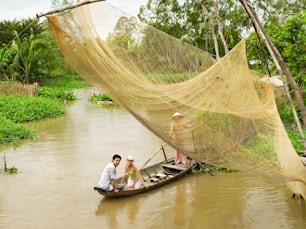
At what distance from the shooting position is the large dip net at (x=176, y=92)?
144 inches

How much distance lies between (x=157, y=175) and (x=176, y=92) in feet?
7.14

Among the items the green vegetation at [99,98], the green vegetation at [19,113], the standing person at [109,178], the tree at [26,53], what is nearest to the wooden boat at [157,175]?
the standing person at [109,178]

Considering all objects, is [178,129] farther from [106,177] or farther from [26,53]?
[26,53]

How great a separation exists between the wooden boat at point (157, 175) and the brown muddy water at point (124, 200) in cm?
9

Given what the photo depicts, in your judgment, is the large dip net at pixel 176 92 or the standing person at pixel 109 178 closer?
the large dip net at pixel 176 92

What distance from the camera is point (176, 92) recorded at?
4203 mm

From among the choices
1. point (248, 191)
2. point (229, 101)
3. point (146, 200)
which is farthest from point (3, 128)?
point (229, 101)

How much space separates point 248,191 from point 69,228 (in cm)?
247

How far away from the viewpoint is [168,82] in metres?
4.45

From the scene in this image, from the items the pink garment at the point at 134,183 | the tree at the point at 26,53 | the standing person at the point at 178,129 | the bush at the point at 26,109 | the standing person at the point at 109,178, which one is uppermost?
the tree at the point at 26,53

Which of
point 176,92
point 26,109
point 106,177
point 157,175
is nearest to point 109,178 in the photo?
point 106,177

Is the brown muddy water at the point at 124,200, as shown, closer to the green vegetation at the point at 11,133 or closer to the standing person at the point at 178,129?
the green vegetation at the point at 11,133

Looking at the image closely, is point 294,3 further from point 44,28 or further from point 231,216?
point 231,216

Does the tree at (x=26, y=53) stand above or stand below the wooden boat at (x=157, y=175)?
above
